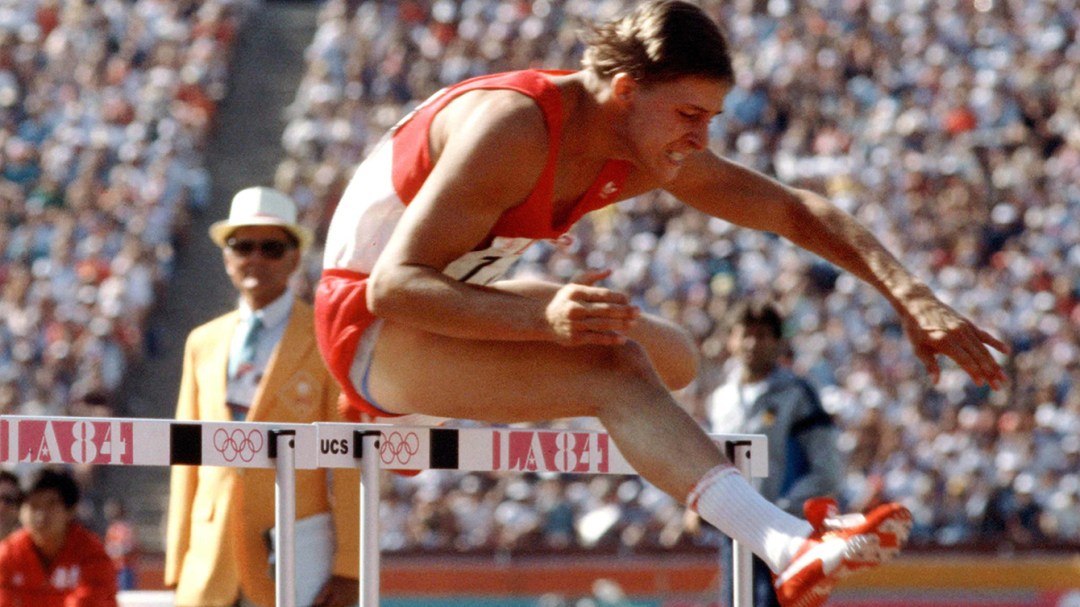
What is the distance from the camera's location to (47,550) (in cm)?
591

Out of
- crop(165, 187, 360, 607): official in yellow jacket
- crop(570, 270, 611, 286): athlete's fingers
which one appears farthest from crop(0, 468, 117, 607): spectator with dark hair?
crop(570, 270, 611, 286): athlete's fingers

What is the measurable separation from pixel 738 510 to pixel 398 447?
3.09 ft

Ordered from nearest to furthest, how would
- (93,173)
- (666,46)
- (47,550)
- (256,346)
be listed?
(666,46) → (256,346) → (47,550) → (93,173)

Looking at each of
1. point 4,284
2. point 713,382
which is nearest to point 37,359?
point 4,284

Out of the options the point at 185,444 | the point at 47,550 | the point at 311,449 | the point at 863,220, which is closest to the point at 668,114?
the point at 311,449

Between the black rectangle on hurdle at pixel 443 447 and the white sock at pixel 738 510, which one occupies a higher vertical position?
the black rectangle on hurdle at pixel 443 447

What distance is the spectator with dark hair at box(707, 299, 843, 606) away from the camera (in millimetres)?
6453

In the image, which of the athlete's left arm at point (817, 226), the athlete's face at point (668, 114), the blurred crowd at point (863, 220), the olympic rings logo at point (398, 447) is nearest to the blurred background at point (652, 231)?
the blurred crowd at point (863, 220)

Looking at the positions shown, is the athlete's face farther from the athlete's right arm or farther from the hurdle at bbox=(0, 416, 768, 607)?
the hurdle at bbox=(0, 416, 768, 607)

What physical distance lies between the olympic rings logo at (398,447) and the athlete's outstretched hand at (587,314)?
2.55 ft

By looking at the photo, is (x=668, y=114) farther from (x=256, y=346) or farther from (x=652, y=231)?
(x=652, y=231)

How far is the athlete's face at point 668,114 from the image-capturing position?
3.69 m

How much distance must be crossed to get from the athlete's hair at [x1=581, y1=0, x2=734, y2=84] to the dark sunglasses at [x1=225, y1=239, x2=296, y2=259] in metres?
1.83

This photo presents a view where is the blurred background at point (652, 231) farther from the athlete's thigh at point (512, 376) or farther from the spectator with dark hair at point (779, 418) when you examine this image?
the athlete's thigh at point (512, 376)
